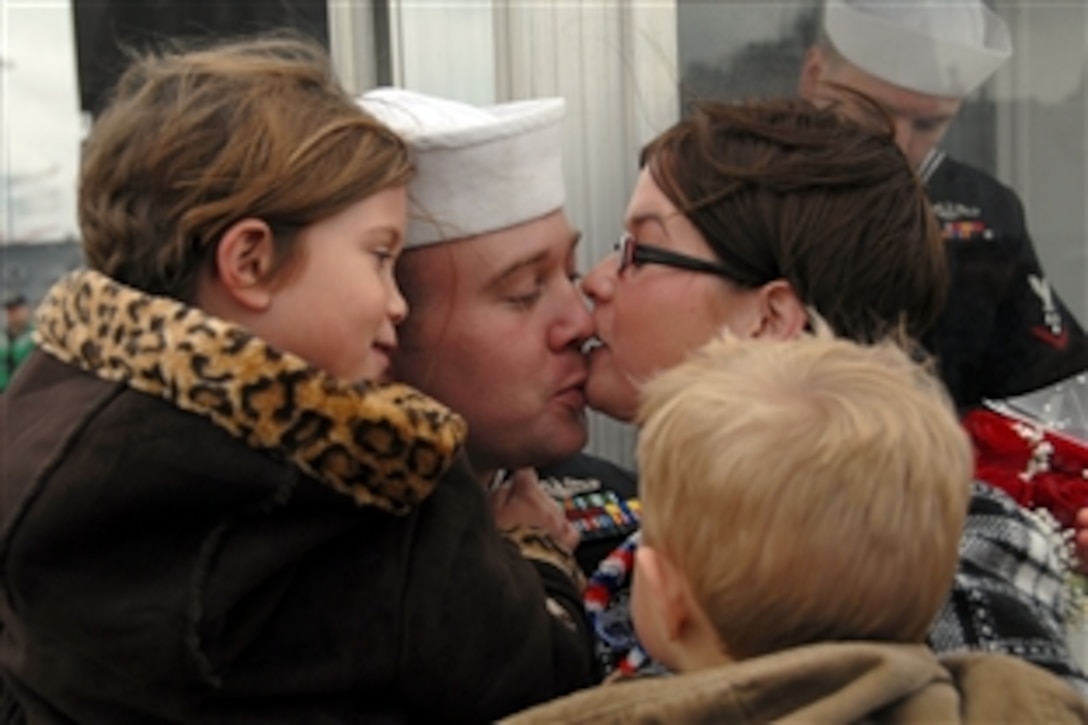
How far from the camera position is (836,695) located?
1.39 m

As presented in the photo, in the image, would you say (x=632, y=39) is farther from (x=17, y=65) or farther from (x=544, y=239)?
(x=17, y=65)

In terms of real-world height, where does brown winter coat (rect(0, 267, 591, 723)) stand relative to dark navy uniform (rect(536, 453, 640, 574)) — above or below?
above

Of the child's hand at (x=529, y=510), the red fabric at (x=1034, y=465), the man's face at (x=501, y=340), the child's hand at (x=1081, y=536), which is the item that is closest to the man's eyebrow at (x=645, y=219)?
the man's face at (x=501, y=340)

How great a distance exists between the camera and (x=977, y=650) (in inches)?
71.1

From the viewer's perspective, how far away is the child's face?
1805mm

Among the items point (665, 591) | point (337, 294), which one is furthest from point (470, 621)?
point (337, 294)

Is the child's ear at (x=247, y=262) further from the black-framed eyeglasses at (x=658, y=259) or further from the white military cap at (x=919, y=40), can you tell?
the white military cap at (x=919, y=40)

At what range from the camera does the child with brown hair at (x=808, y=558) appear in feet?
4.65

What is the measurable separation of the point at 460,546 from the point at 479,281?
0.57 metres

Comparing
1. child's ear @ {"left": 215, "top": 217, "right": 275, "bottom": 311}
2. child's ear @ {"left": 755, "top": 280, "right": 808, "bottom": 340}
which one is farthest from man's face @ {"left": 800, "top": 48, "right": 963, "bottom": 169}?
child's ear @ {"left": 215, "top": 217, "right": 275, "bottom": 311}

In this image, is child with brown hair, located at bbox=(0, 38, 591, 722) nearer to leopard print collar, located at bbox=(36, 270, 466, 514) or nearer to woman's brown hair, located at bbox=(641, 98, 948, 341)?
leopard print collar, located at bbox=(36, 270, 466, 514)

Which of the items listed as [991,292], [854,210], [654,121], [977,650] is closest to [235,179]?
[854,210]

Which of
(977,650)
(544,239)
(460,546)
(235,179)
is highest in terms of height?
(235,179)

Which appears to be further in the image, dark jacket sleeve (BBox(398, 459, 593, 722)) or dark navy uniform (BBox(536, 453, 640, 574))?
dark navy uniform (BBox(536, 453, 640, 574))
